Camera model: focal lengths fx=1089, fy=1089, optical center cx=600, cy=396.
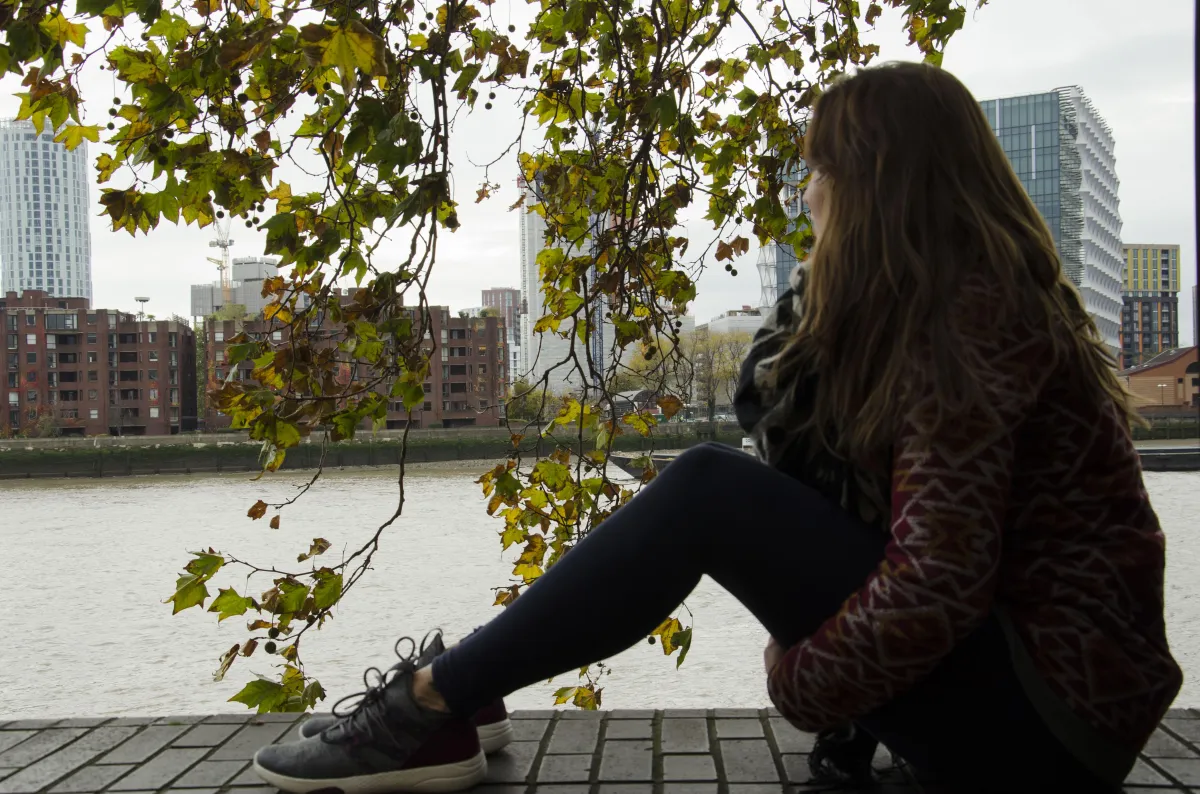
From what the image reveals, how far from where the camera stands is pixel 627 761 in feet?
5.16

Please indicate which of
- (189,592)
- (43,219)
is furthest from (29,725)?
(43,219)

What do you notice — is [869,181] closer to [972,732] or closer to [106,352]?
[972,732]

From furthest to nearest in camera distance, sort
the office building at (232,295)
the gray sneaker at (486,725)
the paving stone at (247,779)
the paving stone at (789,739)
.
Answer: the office building at (232,295) < the paving stone at (789,739) < the paving stone at (247,779) < the gray sneaker at (486,725)

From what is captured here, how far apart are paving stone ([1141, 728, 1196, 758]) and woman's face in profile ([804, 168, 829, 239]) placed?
1.03 metres

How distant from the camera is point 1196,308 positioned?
0.79 metres

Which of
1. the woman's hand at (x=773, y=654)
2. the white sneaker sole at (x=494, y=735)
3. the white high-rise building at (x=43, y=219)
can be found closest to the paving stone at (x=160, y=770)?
the white sneaker sole at (x=494, y=735)

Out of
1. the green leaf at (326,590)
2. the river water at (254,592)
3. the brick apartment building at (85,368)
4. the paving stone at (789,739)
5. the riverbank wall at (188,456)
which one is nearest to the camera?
the paving stone at (789,739)

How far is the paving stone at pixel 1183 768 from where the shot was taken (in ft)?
4.94

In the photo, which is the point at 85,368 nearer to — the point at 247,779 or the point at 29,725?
the point at 29,725

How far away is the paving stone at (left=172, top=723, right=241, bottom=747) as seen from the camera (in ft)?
5.60

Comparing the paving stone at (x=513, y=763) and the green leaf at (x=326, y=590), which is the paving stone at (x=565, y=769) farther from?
the green leaf at (x=326, y=590)

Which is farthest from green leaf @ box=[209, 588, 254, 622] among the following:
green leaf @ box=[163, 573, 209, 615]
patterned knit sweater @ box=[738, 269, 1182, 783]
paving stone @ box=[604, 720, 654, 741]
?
patterned knit sweater @ box=[738, 269, 1182, 783]

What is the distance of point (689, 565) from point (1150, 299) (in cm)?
9032

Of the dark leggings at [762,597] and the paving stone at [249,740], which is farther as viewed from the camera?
the paving stone at [249,740]
